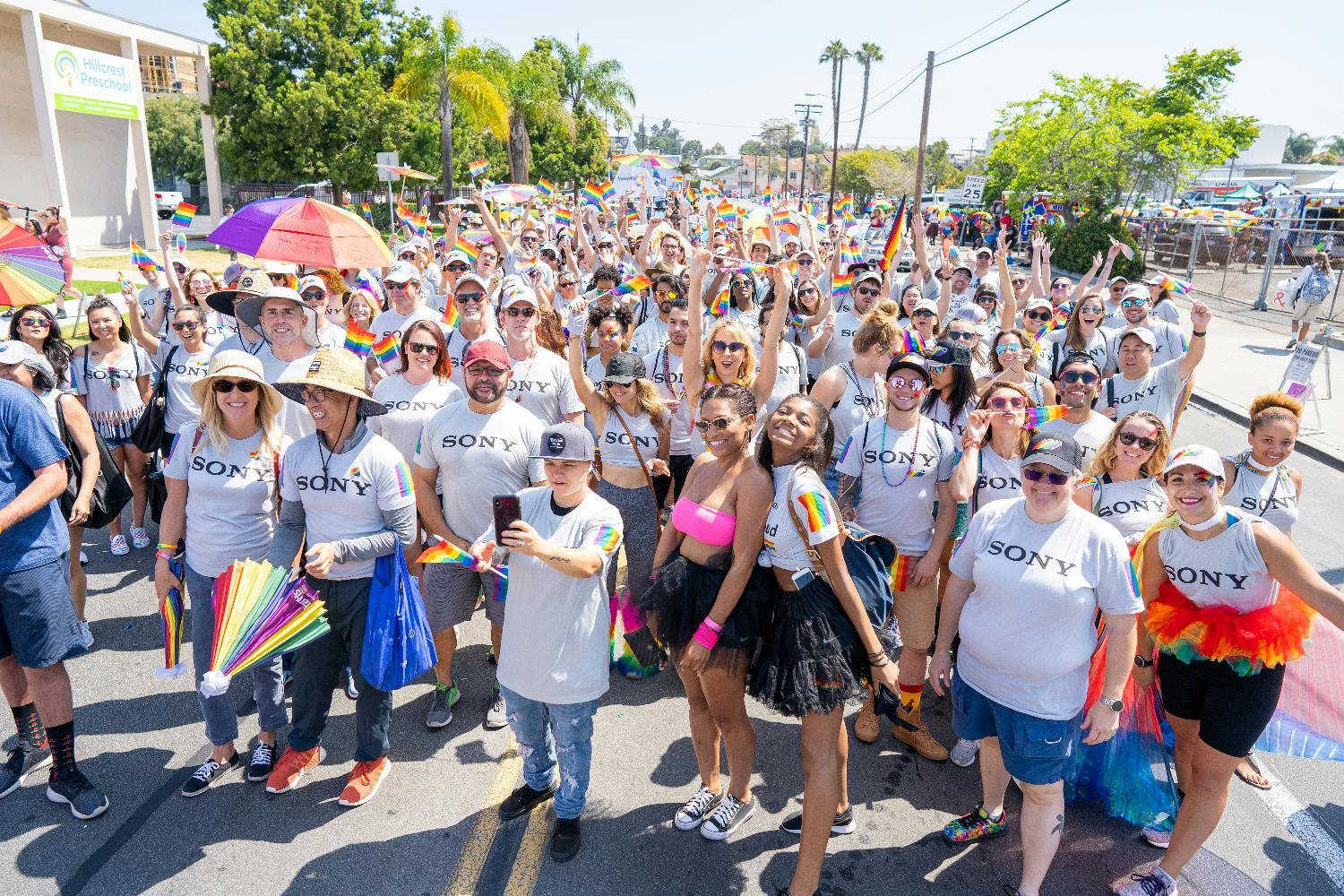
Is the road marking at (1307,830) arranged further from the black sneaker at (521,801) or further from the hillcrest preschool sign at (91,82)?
the hillcrest preschool sign at (91,82)

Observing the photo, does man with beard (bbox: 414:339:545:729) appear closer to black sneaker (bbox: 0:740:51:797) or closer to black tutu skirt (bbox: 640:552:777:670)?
black tutu skirt (bbox: 640:552:777:670)

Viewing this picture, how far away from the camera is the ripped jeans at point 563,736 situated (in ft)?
10.8

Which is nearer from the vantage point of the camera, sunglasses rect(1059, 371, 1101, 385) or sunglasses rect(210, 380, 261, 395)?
sunglasses rect(210, 380, 261, 395)

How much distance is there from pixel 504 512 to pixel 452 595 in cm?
159

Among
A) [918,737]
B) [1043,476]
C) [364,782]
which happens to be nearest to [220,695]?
[364,782]

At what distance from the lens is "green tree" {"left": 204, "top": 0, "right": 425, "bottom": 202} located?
29.3 meters

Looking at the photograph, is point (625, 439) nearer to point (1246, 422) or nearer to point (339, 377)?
point (339, 377)

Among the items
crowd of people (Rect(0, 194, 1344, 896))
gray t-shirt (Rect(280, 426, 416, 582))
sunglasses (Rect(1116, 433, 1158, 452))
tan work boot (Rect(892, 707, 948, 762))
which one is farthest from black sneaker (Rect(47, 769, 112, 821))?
sunglasses (Rect(1116, 433, 1158, 452))

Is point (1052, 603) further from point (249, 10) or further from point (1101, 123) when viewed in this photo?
point (249, 10)

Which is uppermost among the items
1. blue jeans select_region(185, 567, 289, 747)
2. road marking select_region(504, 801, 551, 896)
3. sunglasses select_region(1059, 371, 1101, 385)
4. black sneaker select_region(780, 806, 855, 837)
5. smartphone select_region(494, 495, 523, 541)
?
sunglasses select_region(1059, 371, 1101, 385)

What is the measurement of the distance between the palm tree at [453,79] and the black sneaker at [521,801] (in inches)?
1051

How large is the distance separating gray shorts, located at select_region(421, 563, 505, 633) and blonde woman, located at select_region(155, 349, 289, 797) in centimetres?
81

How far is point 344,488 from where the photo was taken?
138 inches

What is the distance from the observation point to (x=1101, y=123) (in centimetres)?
2859
